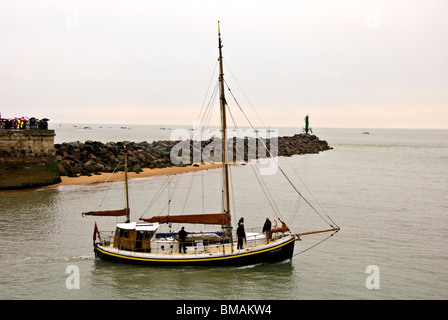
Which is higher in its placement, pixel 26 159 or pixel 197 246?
pixel 26 159

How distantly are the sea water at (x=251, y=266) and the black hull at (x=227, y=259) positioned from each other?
0.99 ft

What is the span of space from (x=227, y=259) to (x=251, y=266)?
1299 millimetres

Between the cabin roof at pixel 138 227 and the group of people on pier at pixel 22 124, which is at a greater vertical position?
the group of people on pier at pixel 22 124

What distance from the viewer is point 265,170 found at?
231ft

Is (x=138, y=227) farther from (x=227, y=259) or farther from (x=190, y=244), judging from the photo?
(x=227, y=259)

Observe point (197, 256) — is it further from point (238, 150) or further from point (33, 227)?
point (238, 150)

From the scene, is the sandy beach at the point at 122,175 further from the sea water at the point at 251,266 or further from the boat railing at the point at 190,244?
the boat railing at the point at 190,244

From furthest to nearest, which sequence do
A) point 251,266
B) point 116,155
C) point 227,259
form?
point 116,155 → point 251,266 → point 227,259

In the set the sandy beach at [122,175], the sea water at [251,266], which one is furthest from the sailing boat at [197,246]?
the sandy beach at [122,175]

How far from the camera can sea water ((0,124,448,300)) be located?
19672 mm

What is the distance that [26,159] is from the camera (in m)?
43.6

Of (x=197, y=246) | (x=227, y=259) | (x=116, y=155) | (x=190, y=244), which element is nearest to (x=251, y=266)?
(x=227, y=259)

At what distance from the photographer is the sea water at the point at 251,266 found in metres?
19.7
